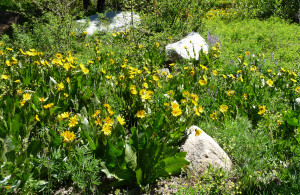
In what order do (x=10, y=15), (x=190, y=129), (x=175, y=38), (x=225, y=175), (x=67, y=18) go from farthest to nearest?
(x=10, y=15), (x=175, y=38), (x=67, y=18), (x=190, y=129), (x=225, y=175)

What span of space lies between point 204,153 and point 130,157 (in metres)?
0.77

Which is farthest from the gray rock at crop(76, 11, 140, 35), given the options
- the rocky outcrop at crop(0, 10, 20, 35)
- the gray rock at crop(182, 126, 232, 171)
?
the gray rock at crop(182, 126, 232, 171)

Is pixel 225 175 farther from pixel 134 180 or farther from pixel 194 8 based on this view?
pixel 194 8

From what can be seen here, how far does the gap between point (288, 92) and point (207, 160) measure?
6.65 feet

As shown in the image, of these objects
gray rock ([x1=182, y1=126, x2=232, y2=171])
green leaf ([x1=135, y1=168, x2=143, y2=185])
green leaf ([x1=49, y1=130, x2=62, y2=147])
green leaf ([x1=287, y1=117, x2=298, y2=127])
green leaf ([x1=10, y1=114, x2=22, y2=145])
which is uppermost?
green leaf ([x1=10, y1=114, x2=22, y2=145])

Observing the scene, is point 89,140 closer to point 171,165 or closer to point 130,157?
point 130,157

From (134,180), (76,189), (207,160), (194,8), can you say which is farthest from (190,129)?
(194,8)

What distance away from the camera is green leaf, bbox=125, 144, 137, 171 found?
201 cm

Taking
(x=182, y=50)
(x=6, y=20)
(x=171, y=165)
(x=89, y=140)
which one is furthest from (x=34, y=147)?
(x=6, y=20)

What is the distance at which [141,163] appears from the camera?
2.13 meters

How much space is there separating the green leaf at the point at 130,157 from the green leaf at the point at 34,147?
0.72 meters

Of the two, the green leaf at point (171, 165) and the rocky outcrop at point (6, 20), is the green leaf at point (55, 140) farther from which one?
the rocky outcrop at point (6, 20)

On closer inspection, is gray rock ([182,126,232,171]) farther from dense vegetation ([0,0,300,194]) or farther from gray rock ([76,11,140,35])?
gray rock ([76,11,140,35])

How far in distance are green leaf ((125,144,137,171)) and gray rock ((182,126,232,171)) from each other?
575mm
